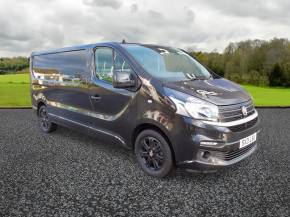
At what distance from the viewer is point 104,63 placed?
4.52 m

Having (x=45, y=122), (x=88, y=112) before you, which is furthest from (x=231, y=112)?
(x=45, y=122)

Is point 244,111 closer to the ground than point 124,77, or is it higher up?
closer to the ground

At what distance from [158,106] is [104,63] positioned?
1409 millimetres

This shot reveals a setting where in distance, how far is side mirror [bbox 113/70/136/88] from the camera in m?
3.85

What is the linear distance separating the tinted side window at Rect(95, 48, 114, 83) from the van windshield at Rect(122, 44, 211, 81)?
0.31 meters

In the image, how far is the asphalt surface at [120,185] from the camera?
10.2ft

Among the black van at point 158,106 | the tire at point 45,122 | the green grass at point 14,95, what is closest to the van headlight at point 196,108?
the black van at point 158,106

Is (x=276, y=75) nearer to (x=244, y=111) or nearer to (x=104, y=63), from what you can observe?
(x=244, y=111)

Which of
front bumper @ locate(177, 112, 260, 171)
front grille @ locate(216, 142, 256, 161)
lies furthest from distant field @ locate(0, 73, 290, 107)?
front grille @ locate(216, 142, 256, 161)

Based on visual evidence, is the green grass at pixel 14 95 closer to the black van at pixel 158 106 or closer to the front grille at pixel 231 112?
the black van at pixel 158 106

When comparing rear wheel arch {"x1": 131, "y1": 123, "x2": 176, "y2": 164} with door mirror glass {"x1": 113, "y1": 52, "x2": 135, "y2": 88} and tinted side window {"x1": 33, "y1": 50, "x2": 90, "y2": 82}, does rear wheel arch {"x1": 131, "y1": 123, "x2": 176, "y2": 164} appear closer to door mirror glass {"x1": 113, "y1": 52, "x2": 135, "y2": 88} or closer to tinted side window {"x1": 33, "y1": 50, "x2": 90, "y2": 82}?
door mirror glass {"x1": 113, "y1": 52, "x2": 135, "y2": 88}

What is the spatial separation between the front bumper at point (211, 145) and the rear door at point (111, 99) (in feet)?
3.24

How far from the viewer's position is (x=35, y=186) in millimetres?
3672

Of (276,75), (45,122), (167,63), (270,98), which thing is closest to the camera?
(167,63)
